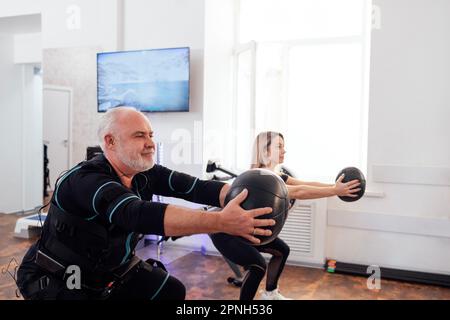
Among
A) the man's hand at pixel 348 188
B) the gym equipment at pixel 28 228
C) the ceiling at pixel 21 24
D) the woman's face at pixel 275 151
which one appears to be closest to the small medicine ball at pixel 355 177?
the man's hand at pixel 348 188

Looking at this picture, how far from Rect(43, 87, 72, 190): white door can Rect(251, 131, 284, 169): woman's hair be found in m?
2.36

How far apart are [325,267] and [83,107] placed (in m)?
2.73

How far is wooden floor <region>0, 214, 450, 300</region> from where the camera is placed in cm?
260

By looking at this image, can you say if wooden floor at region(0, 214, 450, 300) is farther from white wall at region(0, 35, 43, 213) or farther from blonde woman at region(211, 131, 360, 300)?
white wall at region(0, 35, 43, 213)

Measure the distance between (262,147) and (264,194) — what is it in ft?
3.40

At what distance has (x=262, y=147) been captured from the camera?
236 cm

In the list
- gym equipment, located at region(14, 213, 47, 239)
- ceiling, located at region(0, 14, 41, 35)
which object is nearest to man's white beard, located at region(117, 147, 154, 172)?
gym equipment, located at region(14, 213, 47, 239)

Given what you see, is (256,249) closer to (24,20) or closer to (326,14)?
(326,14)

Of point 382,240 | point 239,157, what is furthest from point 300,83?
point 382,240

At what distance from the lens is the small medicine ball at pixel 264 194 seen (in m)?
1.31

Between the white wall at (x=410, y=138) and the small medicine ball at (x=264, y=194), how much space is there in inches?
73.3

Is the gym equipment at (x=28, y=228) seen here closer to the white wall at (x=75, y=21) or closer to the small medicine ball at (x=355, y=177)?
the white wall at (x=75, y=21)

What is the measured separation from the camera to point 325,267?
316 cm

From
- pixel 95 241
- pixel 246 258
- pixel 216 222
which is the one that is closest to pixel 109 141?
pixel 95 241
